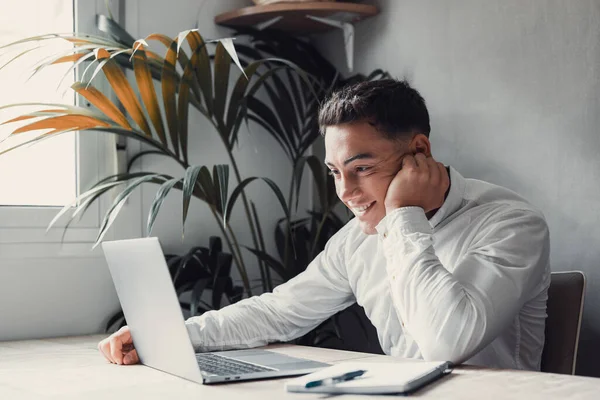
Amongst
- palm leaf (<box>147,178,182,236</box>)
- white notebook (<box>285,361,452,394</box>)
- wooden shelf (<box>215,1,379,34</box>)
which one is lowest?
white notebook (<box>285,361,452,394</box>)

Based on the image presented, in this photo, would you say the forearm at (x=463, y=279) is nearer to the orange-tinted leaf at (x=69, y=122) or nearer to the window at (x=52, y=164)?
the orange-tinted leaf at (x=69, y=122)

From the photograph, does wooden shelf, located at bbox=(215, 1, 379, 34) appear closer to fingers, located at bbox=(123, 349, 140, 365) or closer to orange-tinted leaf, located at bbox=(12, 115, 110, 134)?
orange-tinted leaf, located at bbox=(12, 115, 110, 134)

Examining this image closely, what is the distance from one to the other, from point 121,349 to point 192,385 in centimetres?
37

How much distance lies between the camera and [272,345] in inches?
77.7

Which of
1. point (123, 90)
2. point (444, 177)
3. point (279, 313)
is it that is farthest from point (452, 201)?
point (123, 90)

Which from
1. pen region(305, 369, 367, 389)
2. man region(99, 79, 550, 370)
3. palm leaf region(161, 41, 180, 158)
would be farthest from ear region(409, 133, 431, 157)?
palm leaf region(161, 41, 180, 158)

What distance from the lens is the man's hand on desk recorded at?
1.66 meters

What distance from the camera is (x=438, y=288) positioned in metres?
1.56

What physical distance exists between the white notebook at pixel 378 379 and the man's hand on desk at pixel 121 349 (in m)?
0.46

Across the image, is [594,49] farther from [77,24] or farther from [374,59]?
[77,24]

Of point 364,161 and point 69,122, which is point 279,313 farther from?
point 69,122

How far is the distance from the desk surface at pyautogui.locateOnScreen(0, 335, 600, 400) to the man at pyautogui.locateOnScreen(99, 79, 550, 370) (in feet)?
0.36

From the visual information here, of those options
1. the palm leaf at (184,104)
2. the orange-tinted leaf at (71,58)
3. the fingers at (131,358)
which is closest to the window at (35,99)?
the orange-tinted leaf at (71,58)

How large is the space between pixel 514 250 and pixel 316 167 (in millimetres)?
1160
